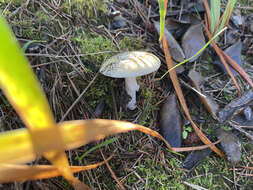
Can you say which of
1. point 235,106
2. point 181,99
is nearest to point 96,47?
point 181,99

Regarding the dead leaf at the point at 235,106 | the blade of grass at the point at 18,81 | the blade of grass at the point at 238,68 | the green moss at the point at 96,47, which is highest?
the blade of grass at the point at 18,81

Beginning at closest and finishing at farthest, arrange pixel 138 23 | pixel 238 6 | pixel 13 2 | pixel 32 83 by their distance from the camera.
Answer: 1. pixel 32 83
2. pixel 13 2
3. pixel 138 23
4. pixel 238 6

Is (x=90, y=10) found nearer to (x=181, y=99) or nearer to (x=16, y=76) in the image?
(x=181, y=99)

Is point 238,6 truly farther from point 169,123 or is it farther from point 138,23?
point 169,123

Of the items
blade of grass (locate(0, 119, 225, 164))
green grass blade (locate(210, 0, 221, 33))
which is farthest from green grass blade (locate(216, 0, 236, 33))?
blade of grass (locate(0, 119, 225, 164))

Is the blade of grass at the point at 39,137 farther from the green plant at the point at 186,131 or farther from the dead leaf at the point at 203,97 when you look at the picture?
the dead leaf at the point at 203,97

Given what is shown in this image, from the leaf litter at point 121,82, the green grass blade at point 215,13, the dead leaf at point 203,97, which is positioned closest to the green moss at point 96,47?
the leaf litter at point 121,82

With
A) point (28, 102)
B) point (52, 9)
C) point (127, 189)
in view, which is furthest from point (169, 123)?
point (52, 9)
